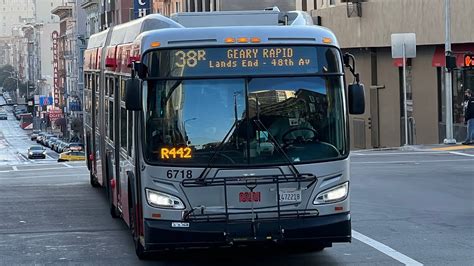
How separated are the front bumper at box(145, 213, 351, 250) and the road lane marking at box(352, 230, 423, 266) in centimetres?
136

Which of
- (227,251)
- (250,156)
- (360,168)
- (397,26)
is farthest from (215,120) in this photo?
(397,26)

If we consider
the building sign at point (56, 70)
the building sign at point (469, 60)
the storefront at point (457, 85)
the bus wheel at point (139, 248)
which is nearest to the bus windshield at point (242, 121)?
the bus wheel at point (139, 248)

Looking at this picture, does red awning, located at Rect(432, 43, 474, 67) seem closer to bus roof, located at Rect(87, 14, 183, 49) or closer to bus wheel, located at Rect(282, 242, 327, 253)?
bus roof, located at Rect(87, 14, 183, 49)

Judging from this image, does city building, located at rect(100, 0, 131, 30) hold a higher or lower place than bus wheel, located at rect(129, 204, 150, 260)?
higher

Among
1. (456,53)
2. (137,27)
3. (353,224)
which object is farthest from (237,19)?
(456,53)

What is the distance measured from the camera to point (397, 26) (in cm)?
4247

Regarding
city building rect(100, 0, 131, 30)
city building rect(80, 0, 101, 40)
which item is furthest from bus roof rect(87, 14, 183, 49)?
city building rect(80, 0, 101, 40)

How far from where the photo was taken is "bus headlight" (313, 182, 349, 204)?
11000mm

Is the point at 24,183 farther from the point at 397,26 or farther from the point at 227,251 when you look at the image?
the point at 397,26

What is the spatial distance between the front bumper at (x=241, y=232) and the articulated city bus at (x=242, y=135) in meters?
0.01

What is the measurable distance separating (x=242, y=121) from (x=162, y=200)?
119 centimetres

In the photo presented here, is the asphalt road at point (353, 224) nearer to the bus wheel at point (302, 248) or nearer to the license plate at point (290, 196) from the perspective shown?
the bus wheel at point (302, 248)

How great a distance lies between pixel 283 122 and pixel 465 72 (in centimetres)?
2929

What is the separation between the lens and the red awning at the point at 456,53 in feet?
123
